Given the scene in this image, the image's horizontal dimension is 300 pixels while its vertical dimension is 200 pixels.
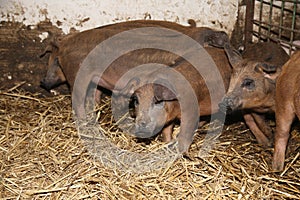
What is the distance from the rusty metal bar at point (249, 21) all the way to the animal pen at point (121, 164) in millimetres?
317

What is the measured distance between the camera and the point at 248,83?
15.3 ft

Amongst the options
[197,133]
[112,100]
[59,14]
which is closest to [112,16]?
[59,14]

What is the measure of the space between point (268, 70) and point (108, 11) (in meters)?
2.38

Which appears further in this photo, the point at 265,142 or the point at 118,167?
the point at 265,142

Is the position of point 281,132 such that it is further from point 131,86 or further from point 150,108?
point 131,86

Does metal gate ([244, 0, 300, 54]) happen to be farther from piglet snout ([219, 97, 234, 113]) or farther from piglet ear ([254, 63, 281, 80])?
piglet snout ([219, 97, 234, 113])

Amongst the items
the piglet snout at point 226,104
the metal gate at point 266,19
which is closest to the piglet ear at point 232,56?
the piglet snout at point 226,104

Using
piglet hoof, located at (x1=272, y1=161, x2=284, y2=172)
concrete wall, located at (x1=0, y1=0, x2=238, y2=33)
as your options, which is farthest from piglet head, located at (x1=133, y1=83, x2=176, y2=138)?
concrete wall, located at (x1=0, y1=0, x2=238, y2=33)

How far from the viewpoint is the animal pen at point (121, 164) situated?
3.94 metres

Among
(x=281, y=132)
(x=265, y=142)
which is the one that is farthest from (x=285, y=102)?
(x=265, y=142)

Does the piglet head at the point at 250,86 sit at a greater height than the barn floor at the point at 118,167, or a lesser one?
greater

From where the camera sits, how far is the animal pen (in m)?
3.94

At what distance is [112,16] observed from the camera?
242 inches

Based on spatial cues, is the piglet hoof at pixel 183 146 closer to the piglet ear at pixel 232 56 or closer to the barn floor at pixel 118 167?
the barn floor at pixel 118 167
